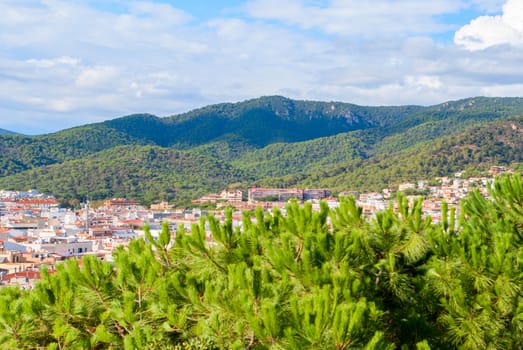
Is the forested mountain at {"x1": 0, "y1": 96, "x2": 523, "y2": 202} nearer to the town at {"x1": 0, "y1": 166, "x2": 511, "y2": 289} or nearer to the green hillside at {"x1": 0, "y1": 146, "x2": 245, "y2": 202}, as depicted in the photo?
the green hillside at {"x1": 0, "y1": 146, "x2": 245, "y2": 202}

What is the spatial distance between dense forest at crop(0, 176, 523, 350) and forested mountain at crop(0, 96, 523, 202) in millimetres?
67245

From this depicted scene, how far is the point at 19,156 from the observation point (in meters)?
99.4

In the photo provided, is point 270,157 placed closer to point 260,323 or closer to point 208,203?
point 208,203

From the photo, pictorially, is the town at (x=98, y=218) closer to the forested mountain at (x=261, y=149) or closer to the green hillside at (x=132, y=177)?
the green hillside at (x=132, y=177)

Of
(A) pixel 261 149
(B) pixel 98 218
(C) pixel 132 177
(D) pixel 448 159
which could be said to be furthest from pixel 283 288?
(A) pixel 261 149

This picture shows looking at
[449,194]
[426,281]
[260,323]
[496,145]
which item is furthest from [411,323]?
[496,145]

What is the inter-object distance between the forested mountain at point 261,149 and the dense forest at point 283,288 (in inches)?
2647

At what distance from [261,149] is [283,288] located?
5032 inches

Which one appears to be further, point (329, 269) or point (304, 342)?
point (329, 269)

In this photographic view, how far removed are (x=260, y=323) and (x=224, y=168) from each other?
97032 mm

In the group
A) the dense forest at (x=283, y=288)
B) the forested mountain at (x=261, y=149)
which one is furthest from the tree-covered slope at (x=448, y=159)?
the dense forest at (x=283, y=288)

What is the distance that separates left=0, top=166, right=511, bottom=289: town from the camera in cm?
3238

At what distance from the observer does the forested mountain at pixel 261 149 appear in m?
78.3

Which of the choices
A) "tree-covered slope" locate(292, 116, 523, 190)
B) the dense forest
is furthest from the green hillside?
the dense forest
